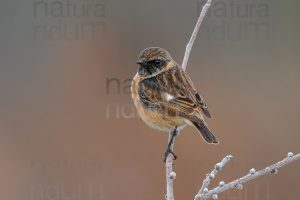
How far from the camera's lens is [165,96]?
5395 mm

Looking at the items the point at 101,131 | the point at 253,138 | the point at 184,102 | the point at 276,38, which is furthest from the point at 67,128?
the point at 184,102

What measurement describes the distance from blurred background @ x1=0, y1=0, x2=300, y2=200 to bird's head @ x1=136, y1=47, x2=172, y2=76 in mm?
2964

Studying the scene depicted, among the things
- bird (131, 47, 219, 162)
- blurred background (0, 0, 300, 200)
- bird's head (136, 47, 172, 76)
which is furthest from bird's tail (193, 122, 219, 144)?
blurred background (0, 0, 300, 200)

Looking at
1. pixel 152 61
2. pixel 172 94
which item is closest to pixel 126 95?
pixel 152 61

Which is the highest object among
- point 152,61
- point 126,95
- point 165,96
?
point 152,61

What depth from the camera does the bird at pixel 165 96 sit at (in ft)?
17.3

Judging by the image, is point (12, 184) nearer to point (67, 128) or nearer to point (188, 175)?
point (67, 128)

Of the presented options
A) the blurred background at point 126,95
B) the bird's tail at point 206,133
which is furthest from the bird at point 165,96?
the blurred background at point 126,95

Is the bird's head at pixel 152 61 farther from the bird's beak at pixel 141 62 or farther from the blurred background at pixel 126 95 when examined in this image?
the blurred background at pixel 126 95

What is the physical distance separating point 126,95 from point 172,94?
3867 mm

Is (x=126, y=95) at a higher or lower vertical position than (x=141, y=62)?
lower

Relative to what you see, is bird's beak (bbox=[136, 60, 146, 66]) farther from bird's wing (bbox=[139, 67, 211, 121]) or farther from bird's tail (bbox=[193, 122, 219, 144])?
bird's tail (bbox=[193, 122, 219, 144])

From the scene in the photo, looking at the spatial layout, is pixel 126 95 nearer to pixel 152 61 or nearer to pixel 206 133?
pixel 152 61

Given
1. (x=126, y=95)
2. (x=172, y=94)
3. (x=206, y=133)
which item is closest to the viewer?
(x=206, y=133)
